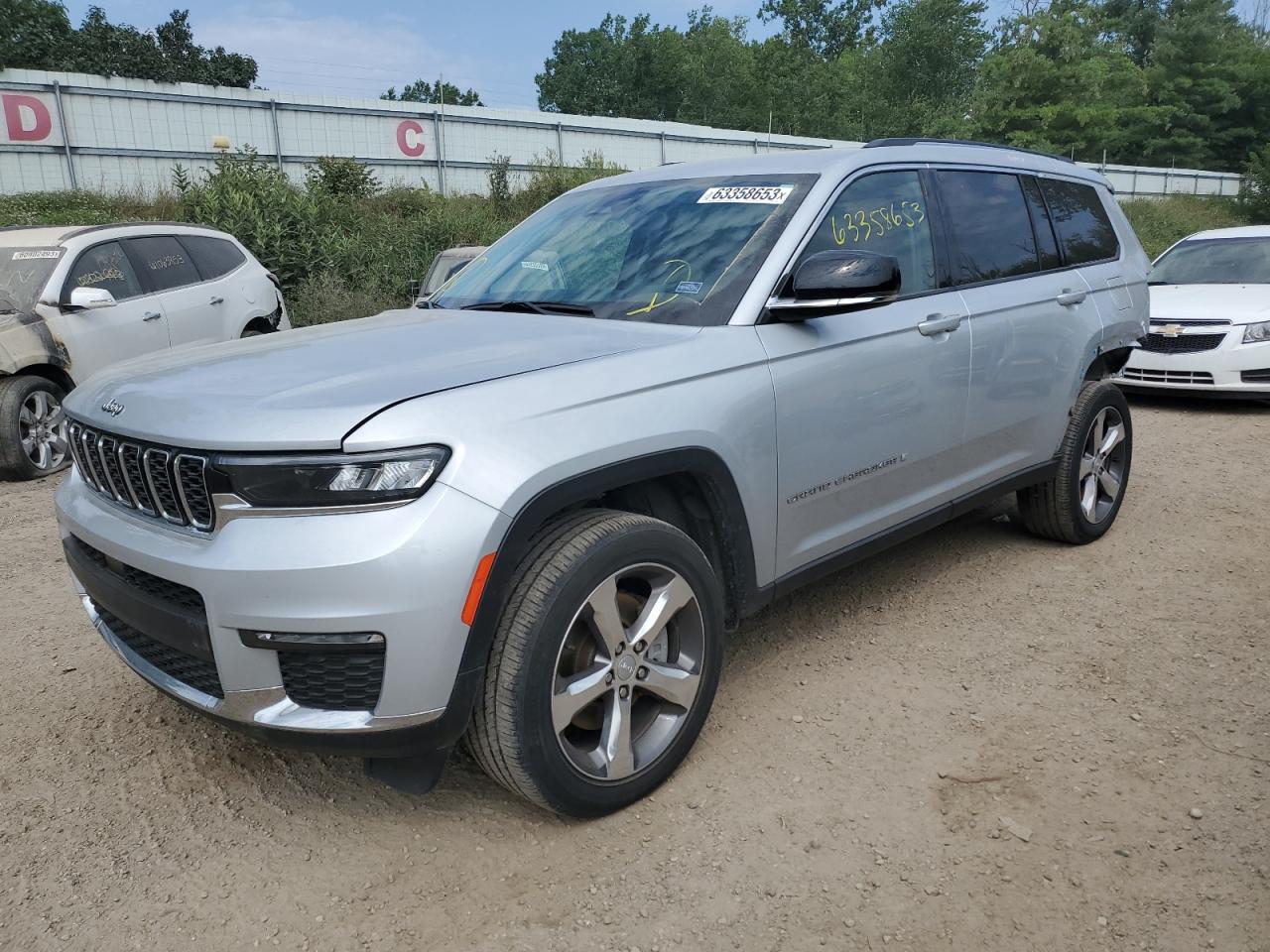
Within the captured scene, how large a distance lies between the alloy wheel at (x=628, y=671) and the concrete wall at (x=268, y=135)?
50.1ft

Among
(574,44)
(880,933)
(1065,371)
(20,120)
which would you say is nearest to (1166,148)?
(574,44)

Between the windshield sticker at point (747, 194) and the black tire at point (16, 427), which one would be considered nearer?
the windshield sticker at point (747, 194)

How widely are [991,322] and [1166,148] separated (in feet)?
171

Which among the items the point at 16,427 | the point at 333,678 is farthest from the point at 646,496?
the point at 16,427

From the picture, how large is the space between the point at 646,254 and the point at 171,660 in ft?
6.45

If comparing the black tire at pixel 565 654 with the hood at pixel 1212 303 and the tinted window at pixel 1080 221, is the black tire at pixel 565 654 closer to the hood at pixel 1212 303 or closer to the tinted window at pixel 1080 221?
the tinted window at pixel 1080 221

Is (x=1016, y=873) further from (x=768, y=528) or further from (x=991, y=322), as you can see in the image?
(x=991, y=322)

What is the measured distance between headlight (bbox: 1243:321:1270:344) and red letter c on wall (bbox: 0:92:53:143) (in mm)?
20434

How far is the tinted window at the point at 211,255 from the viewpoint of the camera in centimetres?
846

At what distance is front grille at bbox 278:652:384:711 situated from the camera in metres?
2.24

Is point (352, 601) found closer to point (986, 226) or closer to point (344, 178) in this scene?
point (986, 226)

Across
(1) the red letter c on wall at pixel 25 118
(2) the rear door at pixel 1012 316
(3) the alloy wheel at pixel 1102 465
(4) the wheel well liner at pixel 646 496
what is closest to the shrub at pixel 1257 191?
(3) the alloy wheel at pixel 1102 465

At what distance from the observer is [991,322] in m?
3.94

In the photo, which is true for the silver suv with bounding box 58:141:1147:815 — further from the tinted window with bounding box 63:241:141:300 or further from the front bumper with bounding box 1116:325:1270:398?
the front bumper with bounding box 1116:325:1270:398
